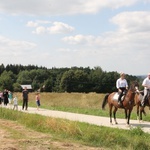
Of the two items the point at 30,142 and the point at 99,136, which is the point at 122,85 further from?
the point at 30,142

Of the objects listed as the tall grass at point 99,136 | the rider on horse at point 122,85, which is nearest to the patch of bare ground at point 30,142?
the tall grass at point 99,136

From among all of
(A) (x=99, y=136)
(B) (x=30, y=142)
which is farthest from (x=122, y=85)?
(B) (x=30, y=142)

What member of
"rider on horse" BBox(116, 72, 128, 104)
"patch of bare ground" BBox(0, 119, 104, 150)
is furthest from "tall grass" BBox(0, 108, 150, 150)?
"rider on horse" BBox(116, 72, 128, 104)

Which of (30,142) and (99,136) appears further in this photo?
(99,136)

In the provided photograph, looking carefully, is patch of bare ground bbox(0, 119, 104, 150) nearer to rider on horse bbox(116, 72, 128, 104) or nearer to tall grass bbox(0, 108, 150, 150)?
tall grass bbox(0, 108, 150, 150)

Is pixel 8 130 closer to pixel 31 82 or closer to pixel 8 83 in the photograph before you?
pixel 8 83

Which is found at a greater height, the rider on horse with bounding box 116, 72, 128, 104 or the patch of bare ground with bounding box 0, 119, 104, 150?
the rider on horse with bounding box 116, 72, 128, 104

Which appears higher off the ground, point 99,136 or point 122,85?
point 122,85

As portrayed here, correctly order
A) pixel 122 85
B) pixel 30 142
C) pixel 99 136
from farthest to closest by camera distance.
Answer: pixel 122 85 → pixel 99 136 → pixel 30 142

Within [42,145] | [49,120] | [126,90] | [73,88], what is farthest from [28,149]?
Result: [73,88]

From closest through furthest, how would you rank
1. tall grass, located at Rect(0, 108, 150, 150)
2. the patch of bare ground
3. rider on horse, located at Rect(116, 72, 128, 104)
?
the patch of bare ground, tall grass, located at Rect(0, 108, 150, 150), rider on horse, located at Rect(116, 72, 128, 104)

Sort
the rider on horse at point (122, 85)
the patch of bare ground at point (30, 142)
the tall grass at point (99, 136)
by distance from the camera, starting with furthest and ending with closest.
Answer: the rider on horse at point (122, 85), the tall grass at point (99, 136), the patch of bare ground at point (30, 142)

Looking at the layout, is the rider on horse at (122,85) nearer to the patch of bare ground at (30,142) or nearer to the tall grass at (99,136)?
the tall grass at (99,136)

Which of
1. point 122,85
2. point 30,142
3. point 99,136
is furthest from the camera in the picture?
point 122,85
